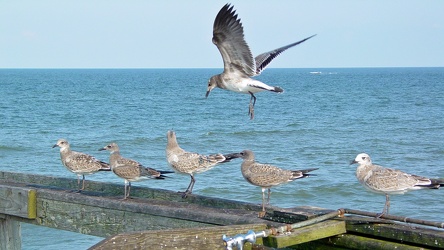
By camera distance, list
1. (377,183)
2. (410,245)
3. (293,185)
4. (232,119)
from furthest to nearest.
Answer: (232,119)
(293,185)
(377,183)
(410,245)

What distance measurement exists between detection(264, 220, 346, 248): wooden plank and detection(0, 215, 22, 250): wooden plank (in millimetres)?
3251

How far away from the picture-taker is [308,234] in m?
4.84

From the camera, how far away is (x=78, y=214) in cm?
630

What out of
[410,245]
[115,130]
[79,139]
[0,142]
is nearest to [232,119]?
[115,130]

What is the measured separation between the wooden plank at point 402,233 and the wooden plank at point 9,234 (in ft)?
11.1

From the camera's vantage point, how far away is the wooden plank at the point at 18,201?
650 cm

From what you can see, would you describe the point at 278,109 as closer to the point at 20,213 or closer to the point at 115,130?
the point at 115,130

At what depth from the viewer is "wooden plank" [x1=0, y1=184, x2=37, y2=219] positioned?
650 cm

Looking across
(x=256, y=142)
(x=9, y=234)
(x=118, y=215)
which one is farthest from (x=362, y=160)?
(x=256, y=142)

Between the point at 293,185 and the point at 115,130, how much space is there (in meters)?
17.9
